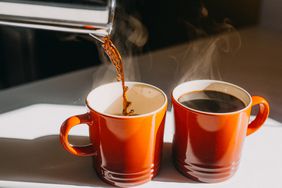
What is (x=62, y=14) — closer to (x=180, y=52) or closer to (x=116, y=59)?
(x=116, y=59)

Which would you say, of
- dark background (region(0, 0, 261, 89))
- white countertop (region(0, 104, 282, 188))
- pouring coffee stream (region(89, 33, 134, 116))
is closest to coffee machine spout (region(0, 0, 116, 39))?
pouring coffee stream (region(89, 33, 134, 116))

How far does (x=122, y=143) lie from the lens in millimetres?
482

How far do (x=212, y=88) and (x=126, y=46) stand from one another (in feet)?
0.95

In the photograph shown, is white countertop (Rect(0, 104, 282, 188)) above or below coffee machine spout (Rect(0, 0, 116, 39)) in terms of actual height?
below

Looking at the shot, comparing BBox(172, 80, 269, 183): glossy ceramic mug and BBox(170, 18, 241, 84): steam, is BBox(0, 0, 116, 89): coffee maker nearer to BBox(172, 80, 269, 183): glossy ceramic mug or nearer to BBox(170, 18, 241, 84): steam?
BBox(170, 18, 241, 84): steam

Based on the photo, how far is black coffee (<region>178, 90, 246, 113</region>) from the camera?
1.75 feet

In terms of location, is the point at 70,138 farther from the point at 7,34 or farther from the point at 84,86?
the point at 7,34

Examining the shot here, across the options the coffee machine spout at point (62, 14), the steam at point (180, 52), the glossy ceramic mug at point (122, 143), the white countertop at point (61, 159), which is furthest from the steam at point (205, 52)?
the coffee machine spout at point (62, 14)

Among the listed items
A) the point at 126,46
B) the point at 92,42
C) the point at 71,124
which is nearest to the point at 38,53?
the point at 92,42

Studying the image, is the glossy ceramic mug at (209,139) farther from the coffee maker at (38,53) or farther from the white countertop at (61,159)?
the coffee maker at (38,53)

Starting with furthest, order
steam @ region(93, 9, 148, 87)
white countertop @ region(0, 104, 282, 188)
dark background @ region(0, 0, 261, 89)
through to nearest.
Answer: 1. dark background @ region(0, 0, 261, 89)
2. steam @ region(93, 9, 148, 87)
3. white countertop @ region(0, 104, 282, 188)

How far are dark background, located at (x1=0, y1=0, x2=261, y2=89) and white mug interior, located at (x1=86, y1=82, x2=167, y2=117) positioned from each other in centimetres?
34

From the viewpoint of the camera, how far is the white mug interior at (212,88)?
0.54 m

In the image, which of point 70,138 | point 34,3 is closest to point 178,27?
point 70,138
